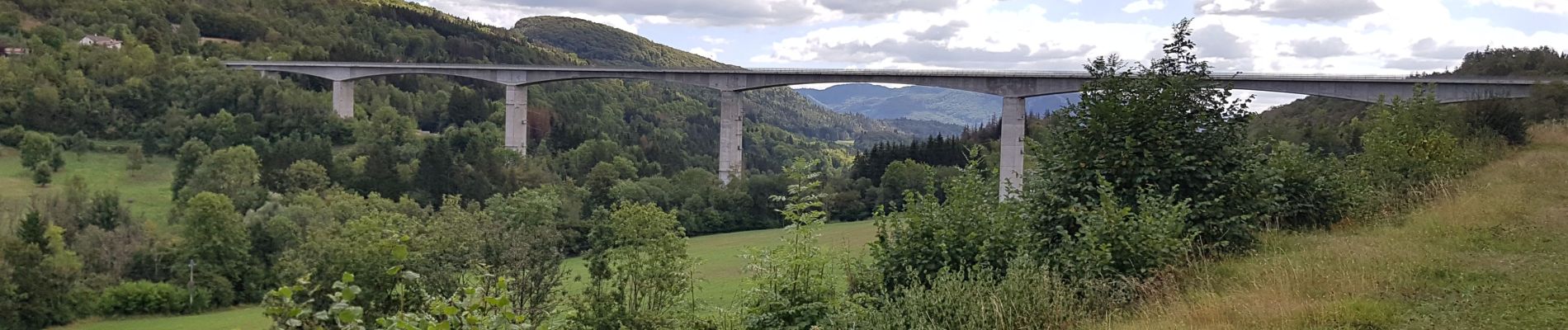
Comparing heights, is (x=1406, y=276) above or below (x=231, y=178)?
above

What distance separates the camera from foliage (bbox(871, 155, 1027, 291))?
30.0ft

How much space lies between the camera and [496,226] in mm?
42344

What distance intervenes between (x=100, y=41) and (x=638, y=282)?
87794mm

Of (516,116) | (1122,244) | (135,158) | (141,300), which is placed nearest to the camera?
(1122,244)

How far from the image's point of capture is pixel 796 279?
31.8ft

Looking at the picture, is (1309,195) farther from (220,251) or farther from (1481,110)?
(220,251)

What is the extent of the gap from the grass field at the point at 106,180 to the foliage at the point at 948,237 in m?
57.7

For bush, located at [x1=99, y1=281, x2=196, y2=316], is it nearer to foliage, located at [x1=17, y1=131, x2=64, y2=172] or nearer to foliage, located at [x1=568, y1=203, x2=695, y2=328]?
foliage, located at [x1=568, y1=203, x2=695, y2=328]

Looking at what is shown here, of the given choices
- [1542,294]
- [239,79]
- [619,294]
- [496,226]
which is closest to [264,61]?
[239,79]

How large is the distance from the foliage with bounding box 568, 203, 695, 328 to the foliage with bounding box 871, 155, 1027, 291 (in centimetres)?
1381

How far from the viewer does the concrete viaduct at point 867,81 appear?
43969 mm

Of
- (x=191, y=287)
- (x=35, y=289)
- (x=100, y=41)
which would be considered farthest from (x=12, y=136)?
(x=35, y=289)

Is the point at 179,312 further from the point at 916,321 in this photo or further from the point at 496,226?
the point at 916,321

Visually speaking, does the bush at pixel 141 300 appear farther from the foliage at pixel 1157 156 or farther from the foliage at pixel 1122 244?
the foliage at pixel 1122 244
